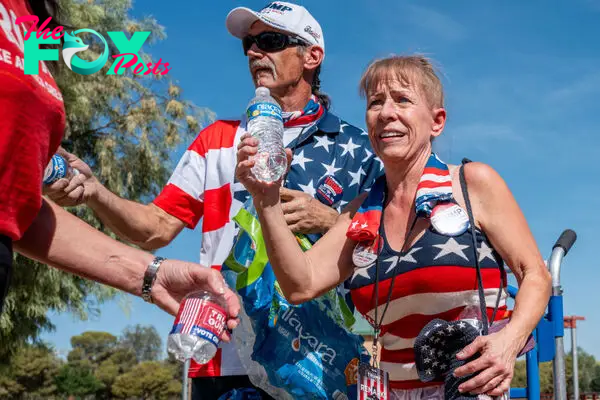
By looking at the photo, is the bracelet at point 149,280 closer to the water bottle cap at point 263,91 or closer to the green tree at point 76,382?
the water bottle cap at point 263,91

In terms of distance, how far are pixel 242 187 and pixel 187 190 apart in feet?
1.06

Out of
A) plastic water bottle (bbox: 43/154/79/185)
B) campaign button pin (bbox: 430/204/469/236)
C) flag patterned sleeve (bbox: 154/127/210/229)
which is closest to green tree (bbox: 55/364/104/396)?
flag patterned sleeve (bbox: 154/127/210/229)

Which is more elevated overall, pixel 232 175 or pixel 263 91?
pixel 263 91

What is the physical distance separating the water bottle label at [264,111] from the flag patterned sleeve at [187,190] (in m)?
0.63

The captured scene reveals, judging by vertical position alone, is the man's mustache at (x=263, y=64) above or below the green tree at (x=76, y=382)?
below

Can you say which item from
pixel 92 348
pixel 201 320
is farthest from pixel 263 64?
pixel 92 348

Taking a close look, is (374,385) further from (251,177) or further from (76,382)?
(76,382)

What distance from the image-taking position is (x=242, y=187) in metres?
3.36

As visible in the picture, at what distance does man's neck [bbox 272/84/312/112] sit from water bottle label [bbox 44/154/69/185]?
111 centimetres

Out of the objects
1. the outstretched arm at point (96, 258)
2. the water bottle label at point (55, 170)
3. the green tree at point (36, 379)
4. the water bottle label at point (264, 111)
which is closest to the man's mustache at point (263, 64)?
the water bottle label at point (264, 111)

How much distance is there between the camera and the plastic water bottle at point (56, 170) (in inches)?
120

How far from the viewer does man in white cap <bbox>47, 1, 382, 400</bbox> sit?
3174 mm

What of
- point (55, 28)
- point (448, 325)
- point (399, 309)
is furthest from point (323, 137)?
point (55, 28)

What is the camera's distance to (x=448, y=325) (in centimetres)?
247
